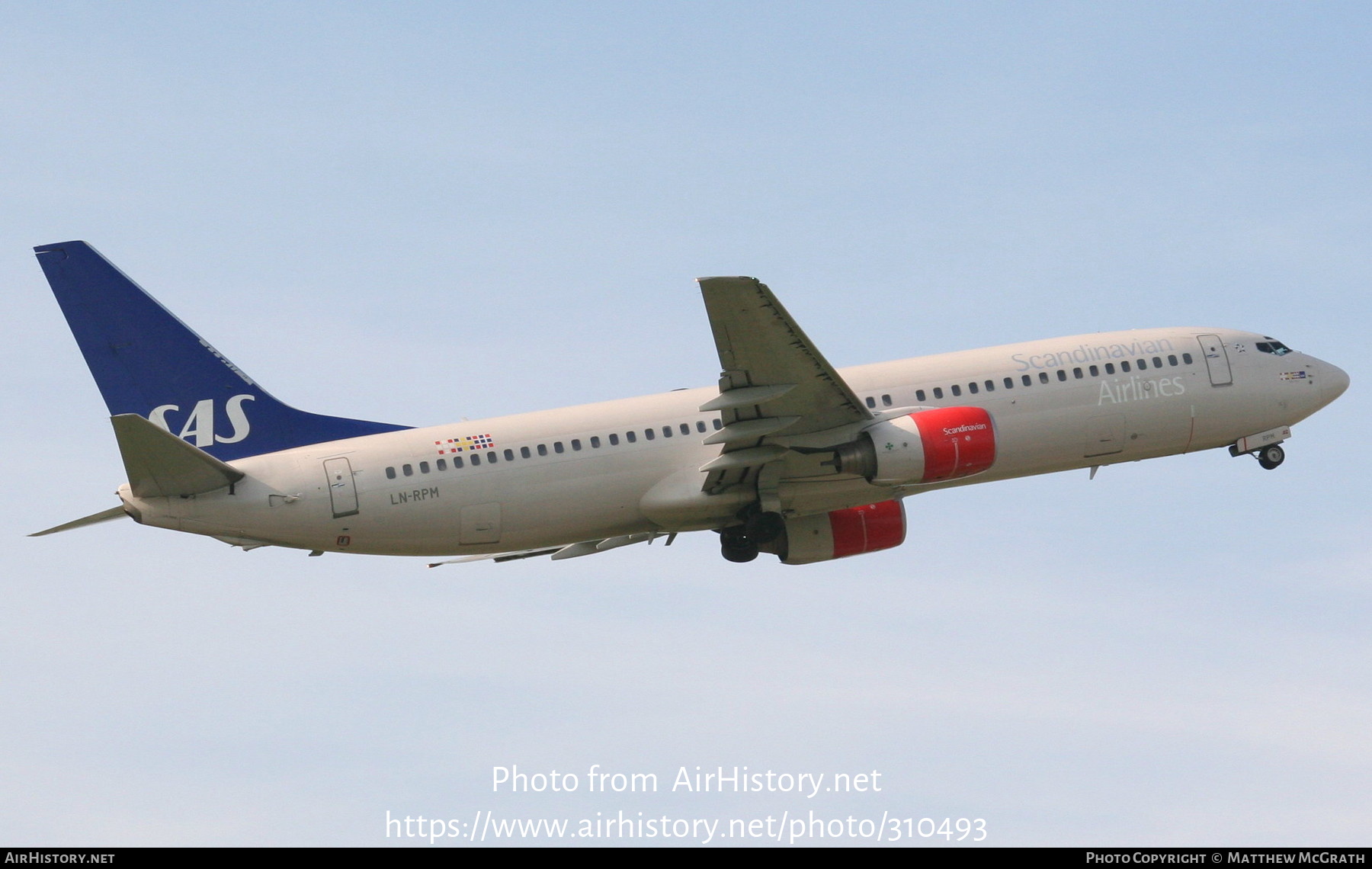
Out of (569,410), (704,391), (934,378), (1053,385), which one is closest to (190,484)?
(569,410)

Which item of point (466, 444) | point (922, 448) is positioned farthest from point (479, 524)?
point (922, 448)

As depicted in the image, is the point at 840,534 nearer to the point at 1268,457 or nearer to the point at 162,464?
the point at 1268,457

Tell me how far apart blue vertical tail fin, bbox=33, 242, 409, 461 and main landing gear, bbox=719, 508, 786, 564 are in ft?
33.4

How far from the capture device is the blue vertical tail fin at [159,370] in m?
35.8

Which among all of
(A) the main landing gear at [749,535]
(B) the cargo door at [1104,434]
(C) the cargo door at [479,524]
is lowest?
(C) the cargo door at [479,524]

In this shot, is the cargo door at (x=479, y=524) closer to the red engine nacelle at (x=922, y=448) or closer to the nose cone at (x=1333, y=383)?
the red engine nacelle at (x=922, y=448)

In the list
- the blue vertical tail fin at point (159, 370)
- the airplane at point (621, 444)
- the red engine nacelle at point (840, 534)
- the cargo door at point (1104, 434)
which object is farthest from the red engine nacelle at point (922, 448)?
the blue vertical tail fin at point (159, 370)

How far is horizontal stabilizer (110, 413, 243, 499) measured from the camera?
3125 cm

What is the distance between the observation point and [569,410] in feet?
122

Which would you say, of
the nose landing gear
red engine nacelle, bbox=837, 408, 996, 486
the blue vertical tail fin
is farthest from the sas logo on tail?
the nose landing gear

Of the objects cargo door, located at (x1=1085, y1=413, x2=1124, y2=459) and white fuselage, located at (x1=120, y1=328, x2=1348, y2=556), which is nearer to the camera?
white fuselage, located at (x1=120, y1=328, x2=1348, y2=556)

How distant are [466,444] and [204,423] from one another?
20.4ft

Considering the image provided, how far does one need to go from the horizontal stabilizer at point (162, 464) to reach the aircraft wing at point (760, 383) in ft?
35.5

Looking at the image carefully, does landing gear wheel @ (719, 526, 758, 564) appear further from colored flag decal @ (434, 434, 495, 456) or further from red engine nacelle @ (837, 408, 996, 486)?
colored flag decal @ (434, 434, 495, 456)
